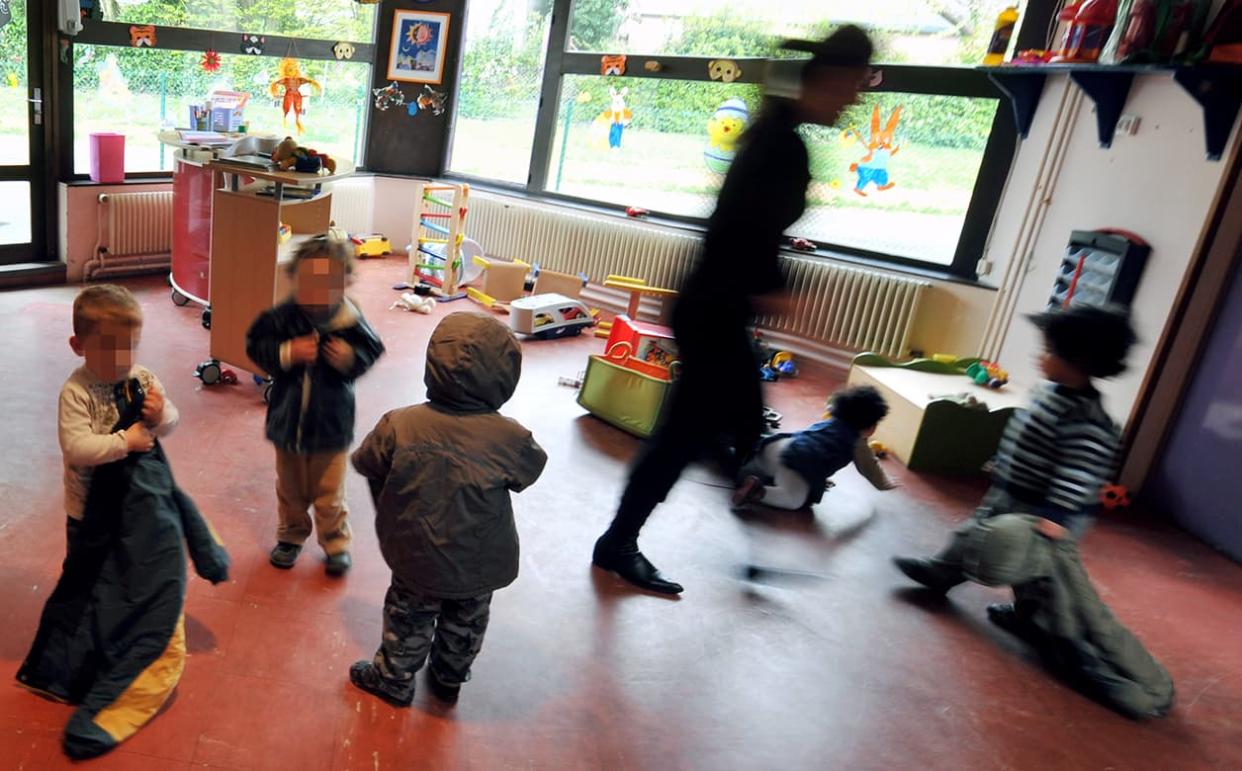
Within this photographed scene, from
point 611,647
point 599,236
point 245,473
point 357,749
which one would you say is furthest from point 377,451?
point 599,236

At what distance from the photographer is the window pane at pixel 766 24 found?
16.0 feet

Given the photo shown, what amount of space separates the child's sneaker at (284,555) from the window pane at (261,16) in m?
4.08

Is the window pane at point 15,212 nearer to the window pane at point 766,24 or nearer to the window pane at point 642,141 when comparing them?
the window pane at point 642,141

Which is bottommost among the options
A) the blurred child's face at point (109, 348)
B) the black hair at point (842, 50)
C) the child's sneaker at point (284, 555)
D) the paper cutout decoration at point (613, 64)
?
the child's sneaker at point (284, 555)

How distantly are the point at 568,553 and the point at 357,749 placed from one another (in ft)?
3.31

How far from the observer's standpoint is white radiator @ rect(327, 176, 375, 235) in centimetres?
636

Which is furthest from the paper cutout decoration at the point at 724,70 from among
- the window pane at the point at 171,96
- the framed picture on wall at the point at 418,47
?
the window pane at the point at 171,96

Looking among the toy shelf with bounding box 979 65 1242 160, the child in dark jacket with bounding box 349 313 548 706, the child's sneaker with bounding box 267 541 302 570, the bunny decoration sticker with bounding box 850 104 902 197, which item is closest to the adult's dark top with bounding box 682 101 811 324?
the child in dark jacket with bounding box 349 313 548 706

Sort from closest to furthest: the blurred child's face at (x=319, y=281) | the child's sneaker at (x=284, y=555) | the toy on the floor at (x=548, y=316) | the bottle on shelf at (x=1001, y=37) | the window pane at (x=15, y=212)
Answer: the blurred child's face at (x=319, y=281) → the child's sneaker at (x=284, y=555) → the bottle on shelf at (x=1001, y=37) → the window pane at (x=15, y=212) → the toy on the floor at (x=548, y=316)

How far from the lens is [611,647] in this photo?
2230mm

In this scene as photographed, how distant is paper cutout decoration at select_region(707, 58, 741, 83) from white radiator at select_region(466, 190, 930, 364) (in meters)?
1.06

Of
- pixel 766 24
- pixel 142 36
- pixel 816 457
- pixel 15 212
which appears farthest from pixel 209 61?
pixel 816 457

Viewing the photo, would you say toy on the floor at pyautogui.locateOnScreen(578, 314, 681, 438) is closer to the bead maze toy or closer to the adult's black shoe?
the adult's black shoe

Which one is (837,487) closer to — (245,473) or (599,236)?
(245,473)
